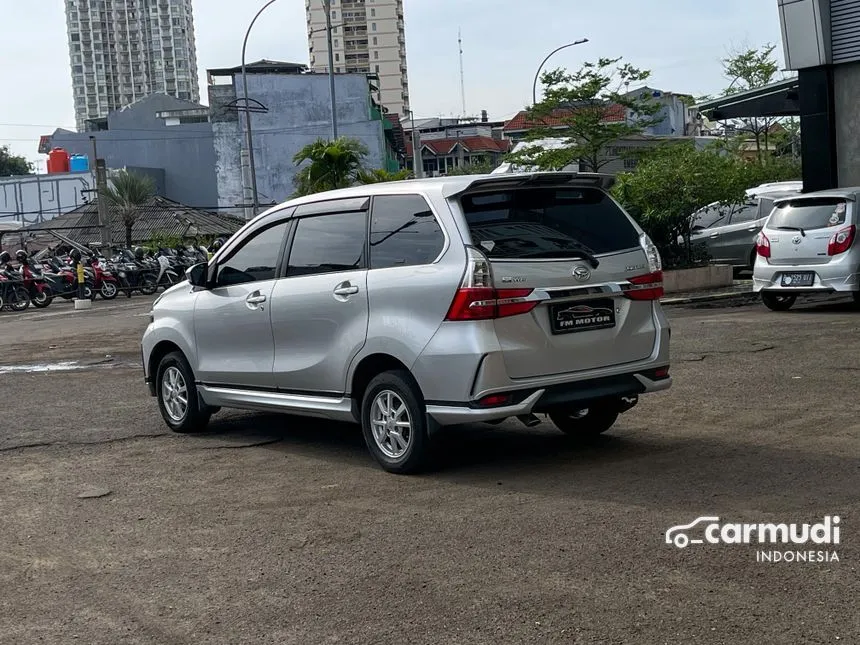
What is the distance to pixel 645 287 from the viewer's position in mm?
7543

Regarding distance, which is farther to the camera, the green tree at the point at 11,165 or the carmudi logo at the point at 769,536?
the green tree at the point at 11,165

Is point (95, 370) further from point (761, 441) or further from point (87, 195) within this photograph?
point (87, 195)

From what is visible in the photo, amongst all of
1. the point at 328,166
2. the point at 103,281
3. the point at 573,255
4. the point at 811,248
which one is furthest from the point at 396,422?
the point at 328,166

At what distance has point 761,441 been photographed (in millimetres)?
7699

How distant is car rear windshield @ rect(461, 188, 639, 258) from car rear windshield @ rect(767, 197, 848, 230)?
8.75m

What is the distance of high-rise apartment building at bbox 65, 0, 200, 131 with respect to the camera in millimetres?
190875

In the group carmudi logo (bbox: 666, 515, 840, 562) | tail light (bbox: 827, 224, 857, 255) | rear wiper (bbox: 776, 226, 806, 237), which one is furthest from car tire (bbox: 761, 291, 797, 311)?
carmudi logo (bbox: 666, 515, 840, 562)

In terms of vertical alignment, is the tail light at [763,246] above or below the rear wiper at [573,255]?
below

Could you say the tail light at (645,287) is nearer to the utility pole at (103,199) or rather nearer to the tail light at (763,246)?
the tail light at (763,246)

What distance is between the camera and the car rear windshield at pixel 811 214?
50.8ft

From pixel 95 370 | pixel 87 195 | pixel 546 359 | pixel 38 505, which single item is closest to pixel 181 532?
pixel 38 505

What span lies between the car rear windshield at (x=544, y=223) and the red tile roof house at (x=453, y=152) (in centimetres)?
9603

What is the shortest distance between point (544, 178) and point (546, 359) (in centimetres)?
118

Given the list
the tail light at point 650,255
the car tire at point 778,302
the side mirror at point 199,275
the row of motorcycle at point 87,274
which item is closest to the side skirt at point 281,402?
the side mirror at point 199,275
